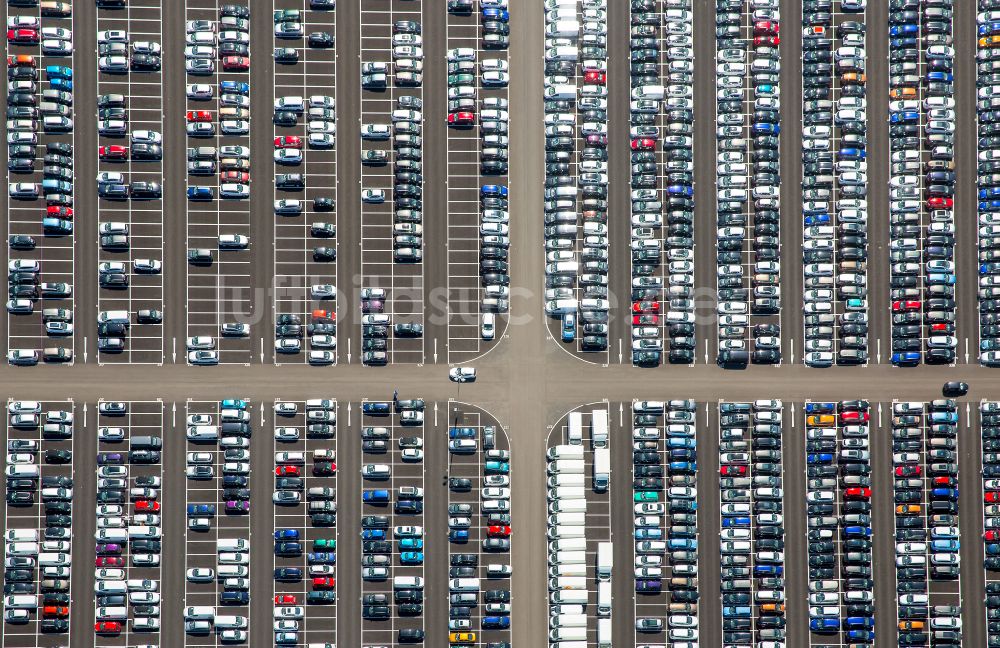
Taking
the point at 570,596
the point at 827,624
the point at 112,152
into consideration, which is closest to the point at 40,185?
the point at 112,152

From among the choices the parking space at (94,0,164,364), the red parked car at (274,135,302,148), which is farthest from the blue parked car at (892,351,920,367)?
the parking space at (94,0,164,364)

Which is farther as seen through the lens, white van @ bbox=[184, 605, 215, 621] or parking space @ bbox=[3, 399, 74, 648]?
white van @ bbox=[184, 605, 215, 621]

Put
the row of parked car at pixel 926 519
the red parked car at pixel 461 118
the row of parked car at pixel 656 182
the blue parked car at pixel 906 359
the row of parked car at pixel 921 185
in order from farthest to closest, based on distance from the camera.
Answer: the row of parked car at pixel 921 185 → the blue parked car at pixel 906 359 → the row of parked car at pixel 656 182 → the red parked car at pixel 461 118 → the row of parked car at pixel 926 519

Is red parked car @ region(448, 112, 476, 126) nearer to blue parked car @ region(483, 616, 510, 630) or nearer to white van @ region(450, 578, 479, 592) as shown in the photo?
white van @ region(450, 578, 479, 592)

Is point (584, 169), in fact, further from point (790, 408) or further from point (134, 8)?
point (134, 8)

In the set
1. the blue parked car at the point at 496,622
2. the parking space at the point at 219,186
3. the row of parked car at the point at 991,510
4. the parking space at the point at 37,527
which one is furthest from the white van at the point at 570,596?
the parking space at the point at 37,527

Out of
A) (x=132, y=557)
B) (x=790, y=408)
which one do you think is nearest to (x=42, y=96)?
(x=132, y=557)

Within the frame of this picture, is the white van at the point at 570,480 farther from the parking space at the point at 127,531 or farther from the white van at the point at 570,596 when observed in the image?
the parking space at the point at 127,531
